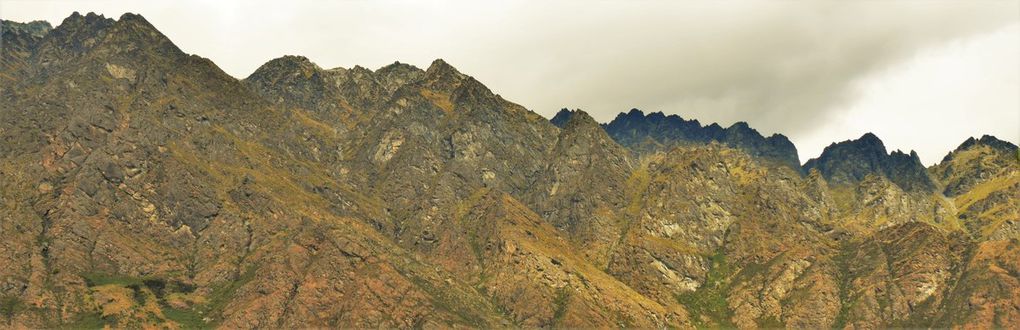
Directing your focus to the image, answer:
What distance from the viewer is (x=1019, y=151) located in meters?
72.9
